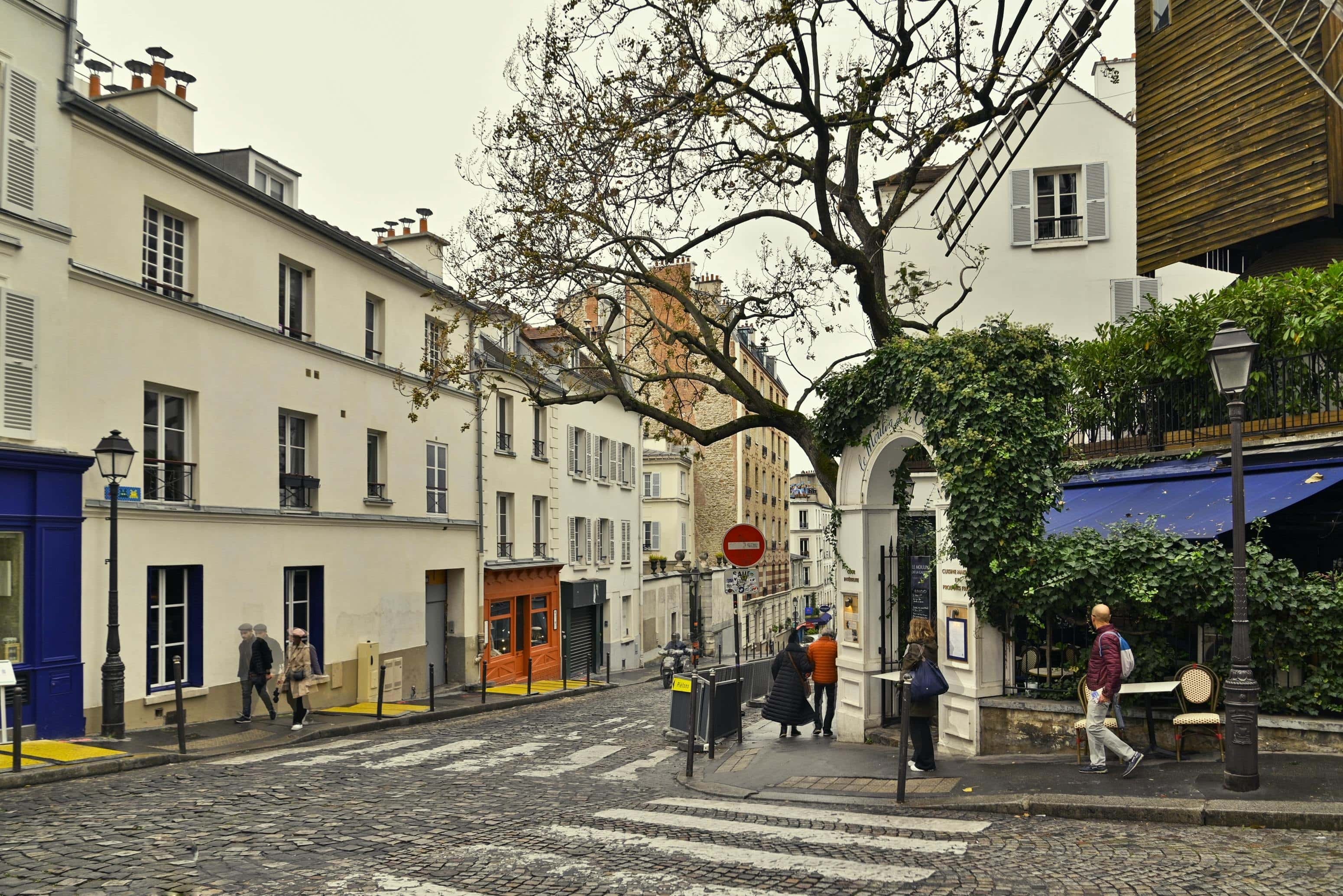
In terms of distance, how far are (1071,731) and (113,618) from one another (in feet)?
39.5

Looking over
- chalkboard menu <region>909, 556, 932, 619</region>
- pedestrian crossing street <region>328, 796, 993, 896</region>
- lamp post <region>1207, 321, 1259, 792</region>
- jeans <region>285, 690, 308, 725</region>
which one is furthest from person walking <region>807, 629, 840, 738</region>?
jeans <region>285, 690, 308, 725</region>

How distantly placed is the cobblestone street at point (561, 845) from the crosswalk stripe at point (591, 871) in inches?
0.7

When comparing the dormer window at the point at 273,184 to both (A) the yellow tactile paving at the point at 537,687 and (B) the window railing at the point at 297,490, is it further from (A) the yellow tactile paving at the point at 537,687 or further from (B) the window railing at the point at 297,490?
(A) the yellow tactile paving at the point at 537,687

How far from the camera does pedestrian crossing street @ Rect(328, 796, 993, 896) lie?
6832 mm

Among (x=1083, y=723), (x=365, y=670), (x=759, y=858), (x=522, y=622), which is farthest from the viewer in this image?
(x=522, y=622)

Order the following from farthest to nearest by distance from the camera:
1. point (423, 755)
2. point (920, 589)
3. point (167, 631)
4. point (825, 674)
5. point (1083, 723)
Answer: point (167, 631) → point (920, 589) → point (825, 674) → point (423, 755) → point (1083, 723)

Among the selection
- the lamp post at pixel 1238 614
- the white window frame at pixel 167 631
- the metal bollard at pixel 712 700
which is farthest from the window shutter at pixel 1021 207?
the white window frame at pixel 167 631

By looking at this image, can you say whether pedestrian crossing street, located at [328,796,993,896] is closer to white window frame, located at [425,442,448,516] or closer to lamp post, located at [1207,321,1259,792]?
lamp post, located at [1207,321,1259,792]

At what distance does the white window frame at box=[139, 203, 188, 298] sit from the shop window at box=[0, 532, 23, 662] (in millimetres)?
4537

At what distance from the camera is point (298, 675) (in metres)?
16.2

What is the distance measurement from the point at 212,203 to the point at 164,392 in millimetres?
3456

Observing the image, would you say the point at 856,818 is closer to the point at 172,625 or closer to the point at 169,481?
the point at 172,625

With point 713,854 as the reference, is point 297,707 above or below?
below

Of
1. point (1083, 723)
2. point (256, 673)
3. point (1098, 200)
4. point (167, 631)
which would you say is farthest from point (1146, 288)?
point (167, 631)
